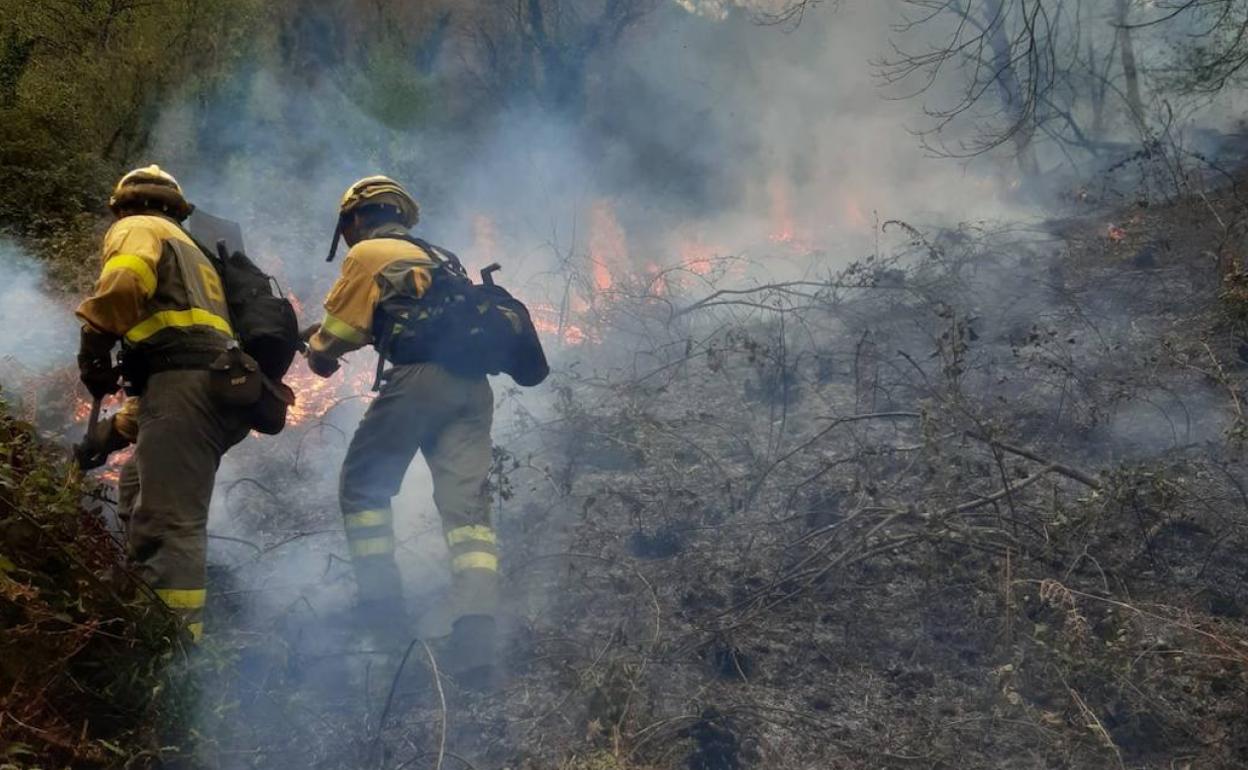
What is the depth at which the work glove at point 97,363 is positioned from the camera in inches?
129

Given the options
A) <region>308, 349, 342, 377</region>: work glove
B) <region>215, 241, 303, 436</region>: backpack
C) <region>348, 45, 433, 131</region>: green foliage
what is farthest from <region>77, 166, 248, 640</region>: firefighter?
<region>348, 45, 433, 131</region>: green foliage

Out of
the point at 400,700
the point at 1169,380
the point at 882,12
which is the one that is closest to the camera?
the point at 400,700

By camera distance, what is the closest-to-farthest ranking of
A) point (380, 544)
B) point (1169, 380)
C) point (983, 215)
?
point (380, 544) → point (1169, 380) → point (983, 215)

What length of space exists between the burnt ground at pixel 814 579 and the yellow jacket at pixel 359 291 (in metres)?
1.02

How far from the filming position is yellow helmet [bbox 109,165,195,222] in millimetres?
3604

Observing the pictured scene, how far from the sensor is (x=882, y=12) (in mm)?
16406

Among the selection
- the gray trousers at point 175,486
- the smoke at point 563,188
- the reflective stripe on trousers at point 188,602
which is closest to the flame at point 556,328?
the smoke at point 563,188

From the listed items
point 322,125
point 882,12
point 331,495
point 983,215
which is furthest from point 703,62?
point 331,495

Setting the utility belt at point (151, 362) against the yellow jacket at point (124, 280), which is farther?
the utility belt at point (151, 362)

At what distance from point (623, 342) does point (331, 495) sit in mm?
3011

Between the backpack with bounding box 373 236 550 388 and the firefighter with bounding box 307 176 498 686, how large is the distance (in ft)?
0.11

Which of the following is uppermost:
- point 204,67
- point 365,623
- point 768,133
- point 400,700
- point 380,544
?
point 768,133

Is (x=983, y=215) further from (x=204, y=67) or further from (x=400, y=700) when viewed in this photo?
(x=400, y=700)

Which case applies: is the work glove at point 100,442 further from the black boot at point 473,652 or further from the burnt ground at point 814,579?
the black boot at point 473,652
